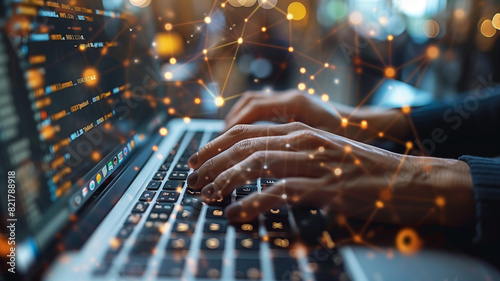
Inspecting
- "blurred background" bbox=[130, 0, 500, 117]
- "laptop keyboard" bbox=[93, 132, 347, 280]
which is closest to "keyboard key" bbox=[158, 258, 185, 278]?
"laptop keyboard" bbox=[93, 132, 347, 280]

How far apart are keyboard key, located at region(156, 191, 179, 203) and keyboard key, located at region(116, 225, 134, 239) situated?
0.09 m

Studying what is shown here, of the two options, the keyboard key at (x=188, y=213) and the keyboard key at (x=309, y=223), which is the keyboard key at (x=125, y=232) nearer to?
the keyboard key at (x=188, y=213)

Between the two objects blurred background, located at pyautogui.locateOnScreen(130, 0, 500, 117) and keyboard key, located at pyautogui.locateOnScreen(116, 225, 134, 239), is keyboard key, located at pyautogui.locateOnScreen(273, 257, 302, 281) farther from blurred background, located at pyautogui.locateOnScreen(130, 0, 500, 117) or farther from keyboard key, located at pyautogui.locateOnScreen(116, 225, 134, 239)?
blurred background, located at pyautogui.locateOnScreen(130, 0, 500, 117)

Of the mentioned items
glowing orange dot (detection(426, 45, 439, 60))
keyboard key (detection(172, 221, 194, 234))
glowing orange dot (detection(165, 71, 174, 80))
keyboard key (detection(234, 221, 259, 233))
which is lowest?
keyboard key (detection(234, 221, 259, 233))

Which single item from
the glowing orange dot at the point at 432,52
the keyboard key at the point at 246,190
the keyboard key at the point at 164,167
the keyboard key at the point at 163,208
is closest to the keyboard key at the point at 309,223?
the keyboard key at the point at 246,190

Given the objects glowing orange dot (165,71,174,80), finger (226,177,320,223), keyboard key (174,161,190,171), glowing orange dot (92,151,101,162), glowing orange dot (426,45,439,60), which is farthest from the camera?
glowing orange dot (426,45,439,60)

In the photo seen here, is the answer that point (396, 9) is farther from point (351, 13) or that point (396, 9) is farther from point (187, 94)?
point (187, 94)

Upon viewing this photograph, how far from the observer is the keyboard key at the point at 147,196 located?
572 mm

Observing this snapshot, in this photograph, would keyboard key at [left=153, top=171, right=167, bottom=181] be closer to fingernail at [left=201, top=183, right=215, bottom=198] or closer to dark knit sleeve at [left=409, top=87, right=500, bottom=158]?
fingernail at [left=201, top=183, right=215, bottom=198]

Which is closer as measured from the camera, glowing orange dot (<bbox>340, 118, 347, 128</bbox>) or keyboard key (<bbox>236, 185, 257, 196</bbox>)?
keyboard key (<bbox>236, 185, 257, 196</bbox>)

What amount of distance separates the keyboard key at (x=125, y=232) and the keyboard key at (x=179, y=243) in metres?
0.07

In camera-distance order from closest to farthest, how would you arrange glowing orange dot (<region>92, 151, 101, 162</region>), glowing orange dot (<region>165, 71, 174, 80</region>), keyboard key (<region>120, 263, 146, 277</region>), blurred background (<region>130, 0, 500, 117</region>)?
keyboard key (<region>120, 263, 146, 277</region>) → glowing orange dot (<region>92, 151, 101, 162</region>) → glowing orange dot (<region>165, 71, 174, 80</region>) → blurred background (<region>130, 0, 500, 117</region>)

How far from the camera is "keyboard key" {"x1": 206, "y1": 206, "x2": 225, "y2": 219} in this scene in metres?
0.51

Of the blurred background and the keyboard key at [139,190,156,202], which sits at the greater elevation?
the blurred background
